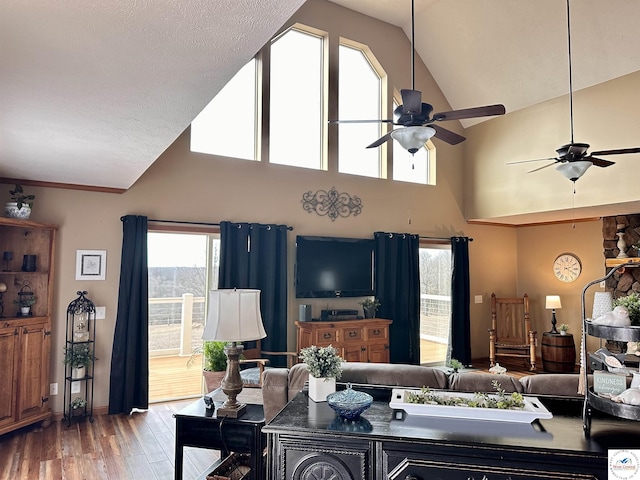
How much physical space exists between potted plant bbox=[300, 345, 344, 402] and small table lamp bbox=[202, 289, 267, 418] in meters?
0.54

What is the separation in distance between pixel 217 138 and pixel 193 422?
390 centimetres

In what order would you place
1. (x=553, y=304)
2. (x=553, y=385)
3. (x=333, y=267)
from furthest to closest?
(x=553, y=304) → (x=333, y=267) → (x=553, y=385)

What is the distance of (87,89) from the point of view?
213cm

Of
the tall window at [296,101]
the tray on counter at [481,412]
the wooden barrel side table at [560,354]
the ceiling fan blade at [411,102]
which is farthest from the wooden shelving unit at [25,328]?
the wooden barrel side table at [560,354]

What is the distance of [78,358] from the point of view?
4.47 m

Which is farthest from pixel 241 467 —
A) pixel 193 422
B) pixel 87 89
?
pixel 87 89

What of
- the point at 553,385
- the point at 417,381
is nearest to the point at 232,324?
the point at 417,381

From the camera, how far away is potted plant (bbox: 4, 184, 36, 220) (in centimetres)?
416

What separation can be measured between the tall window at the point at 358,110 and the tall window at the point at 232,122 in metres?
1.39

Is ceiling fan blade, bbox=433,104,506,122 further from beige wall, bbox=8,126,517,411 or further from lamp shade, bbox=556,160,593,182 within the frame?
beige wall, bbox=8,126,517,411

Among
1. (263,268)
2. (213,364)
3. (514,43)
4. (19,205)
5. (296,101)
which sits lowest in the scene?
(213,364)

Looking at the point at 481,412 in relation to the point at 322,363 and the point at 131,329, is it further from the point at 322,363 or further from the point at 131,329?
the point at 131,329

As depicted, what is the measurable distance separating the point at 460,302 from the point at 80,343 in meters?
5.49

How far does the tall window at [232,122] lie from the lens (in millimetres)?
5539
